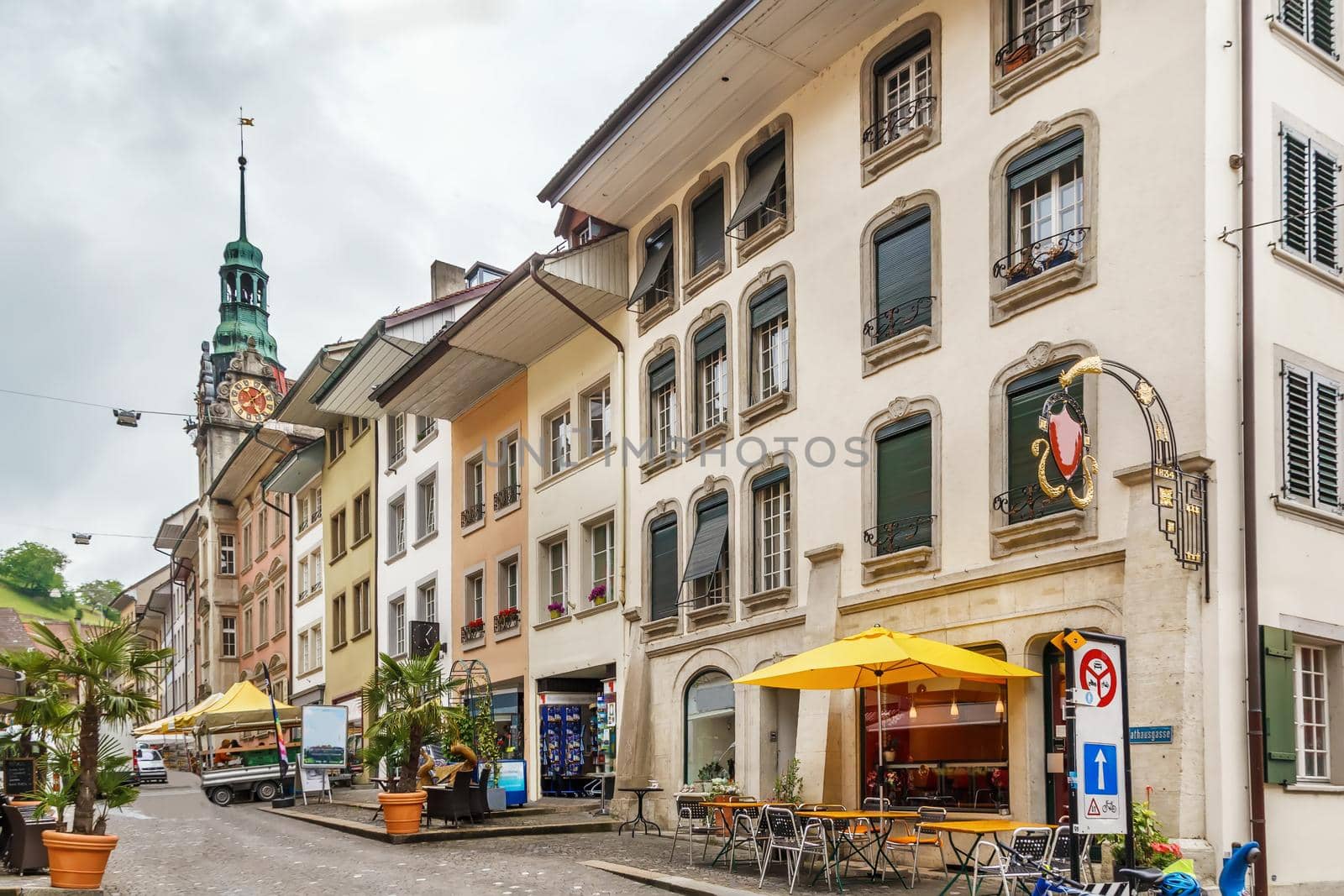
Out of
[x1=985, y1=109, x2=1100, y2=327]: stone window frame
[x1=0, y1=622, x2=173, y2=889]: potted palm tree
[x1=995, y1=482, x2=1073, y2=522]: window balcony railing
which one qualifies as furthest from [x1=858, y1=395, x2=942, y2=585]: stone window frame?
[x1=0, y1=622, x2=173, y2=889]: potted palm tree

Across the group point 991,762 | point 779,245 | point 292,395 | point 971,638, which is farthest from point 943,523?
point 292,395

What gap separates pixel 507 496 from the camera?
29266 mm

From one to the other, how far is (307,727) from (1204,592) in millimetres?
20960

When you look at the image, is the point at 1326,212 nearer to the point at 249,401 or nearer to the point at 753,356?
the point at 753,356

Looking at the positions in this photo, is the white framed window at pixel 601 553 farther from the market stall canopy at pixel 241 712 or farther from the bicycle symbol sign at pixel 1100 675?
the bicycle symbol sign at pixel 1100 675

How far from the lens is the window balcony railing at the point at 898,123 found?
17.4 m

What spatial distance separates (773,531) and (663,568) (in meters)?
3.43

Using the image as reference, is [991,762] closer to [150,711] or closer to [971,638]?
[971,638]

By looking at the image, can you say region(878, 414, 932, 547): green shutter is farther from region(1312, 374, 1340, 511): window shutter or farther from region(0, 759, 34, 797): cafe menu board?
region(0, 759, 34, 797): cafe menu board

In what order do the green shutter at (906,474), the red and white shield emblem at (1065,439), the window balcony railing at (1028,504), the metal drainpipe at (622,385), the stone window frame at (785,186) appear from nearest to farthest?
the red and white shield emblem at (1065,439), the window balcony railing at (1028,504), the green shutter at (906,474), the stone window frame at (785,186), the metal drainpipe at (622,385)

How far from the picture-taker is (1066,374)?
1352 cm

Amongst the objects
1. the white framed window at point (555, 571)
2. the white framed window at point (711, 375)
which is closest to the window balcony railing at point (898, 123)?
the white framed window at point (711, 375)

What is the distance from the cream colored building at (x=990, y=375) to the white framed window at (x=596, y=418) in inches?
134

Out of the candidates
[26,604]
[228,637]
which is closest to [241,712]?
[228,637]
